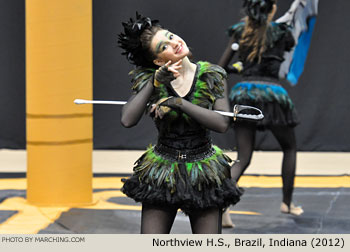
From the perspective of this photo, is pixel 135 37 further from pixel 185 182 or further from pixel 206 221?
pixel 206 221

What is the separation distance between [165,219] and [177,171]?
21cm

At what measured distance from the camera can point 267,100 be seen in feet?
14.2

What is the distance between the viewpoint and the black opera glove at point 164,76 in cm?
253

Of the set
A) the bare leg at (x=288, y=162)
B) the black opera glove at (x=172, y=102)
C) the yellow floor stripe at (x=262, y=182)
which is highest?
the black opera glove at (x=172, y=102)

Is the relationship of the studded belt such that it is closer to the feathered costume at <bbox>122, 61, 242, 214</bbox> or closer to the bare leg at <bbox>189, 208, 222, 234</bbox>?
the feathered costume at <bbox>122, 61, 242, 214</bbox>

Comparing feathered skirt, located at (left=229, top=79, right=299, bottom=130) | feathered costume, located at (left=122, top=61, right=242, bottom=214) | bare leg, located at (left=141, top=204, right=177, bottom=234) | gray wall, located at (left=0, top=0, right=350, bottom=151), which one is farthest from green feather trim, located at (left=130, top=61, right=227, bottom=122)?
gray wall, located at (left=0, top=0, right=350, bottom=151)

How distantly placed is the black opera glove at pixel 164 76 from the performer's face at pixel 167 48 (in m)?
0.12

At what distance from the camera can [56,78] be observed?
15.6ft

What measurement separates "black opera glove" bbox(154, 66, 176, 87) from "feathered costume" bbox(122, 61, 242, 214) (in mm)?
165

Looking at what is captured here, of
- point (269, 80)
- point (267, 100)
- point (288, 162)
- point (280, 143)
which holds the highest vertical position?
point (269, 80)

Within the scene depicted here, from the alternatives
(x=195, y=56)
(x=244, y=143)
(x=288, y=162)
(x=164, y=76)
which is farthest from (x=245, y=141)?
(x=195, y=56)

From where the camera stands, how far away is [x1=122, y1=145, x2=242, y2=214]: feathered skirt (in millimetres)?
2660

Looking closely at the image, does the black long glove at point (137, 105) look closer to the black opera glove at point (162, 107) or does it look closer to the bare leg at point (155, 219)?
the black opera glove at point (162, 107)

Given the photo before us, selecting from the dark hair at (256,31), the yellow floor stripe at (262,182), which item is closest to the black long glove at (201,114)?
the dark hair at (256,31)
